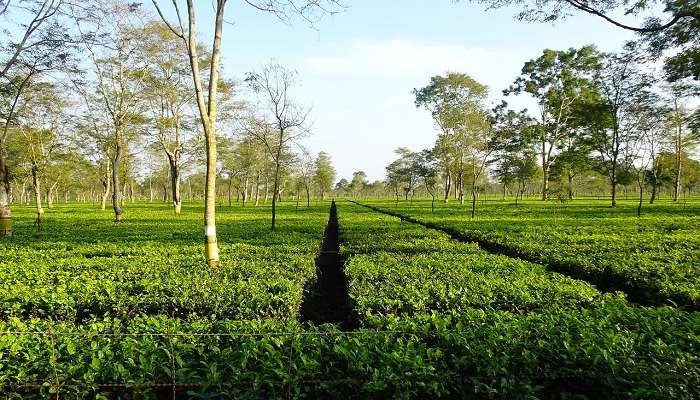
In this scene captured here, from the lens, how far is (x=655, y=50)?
1280cm

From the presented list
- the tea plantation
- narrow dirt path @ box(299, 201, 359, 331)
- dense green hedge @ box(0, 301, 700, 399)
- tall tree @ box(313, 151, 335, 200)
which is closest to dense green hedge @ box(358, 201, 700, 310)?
the tea plantation

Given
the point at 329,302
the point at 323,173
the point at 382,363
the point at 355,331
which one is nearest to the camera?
the point at 382,363

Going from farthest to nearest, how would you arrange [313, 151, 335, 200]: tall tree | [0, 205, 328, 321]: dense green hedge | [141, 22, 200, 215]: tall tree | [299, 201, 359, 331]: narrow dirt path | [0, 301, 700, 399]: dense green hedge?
1. [313, 151, 335, 200]: tall tree
2. [141, 22, 200, 215]: tall tree
3. [299, 201, 359, 331]: narrow dirt path
4. [0, 205, 328, 321]: dense green hedge
5. [0, 301, 700, 399]: dense green hedge

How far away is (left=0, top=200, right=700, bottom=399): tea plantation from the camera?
397 centimetres

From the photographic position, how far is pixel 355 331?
4.84 m

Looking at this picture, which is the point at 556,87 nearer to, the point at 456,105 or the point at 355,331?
the point at 456,105

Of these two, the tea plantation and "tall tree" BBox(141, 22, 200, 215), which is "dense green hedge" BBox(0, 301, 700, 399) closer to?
the tea plantation

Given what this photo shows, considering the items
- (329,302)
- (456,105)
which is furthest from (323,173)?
(329,302)

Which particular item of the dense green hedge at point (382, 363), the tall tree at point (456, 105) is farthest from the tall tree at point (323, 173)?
the dense green hedge at point (382, 363)

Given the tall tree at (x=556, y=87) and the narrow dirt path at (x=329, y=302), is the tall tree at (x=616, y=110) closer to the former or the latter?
the tall tree at (x=556, y=87)

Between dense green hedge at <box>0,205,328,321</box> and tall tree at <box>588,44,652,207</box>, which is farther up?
tall tree at <box>588,44,652,207</box>

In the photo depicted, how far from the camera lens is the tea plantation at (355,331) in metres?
3.97

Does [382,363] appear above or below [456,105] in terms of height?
below

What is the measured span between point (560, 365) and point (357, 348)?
2.25 metres
